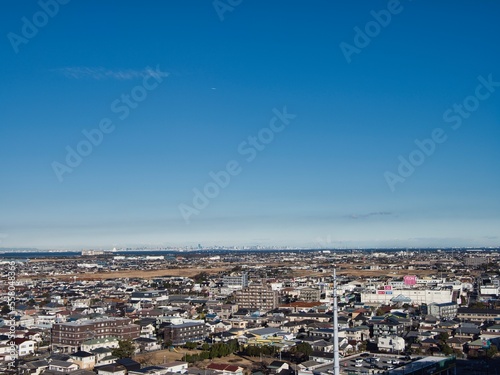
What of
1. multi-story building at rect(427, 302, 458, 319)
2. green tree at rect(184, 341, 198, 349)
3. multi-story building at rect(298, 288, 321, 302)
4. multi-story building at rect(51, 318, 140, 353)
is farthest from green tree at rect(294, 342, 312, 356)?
multi-story building at rect(298, 288, 321, 302)

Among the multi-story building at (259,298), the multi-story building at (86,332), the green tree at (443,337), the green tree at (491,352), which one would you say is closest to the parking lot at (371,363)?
the green tree at (491,352)

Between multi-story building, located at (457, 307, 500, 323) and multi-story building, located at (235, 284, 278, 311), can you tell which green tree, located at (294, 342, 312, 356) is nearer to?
multi-story building, located at (457, 307, 500, 323)

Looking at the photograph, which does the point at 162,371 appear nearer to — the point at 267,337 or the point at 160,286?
the point at 267,337

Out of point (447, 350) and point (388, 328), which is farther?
point (388, 328)

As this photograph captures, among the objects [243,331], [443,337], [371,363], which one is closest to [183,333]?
[243,331]

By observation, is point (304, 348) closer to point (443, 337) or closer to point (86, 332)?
point (443, 337)
